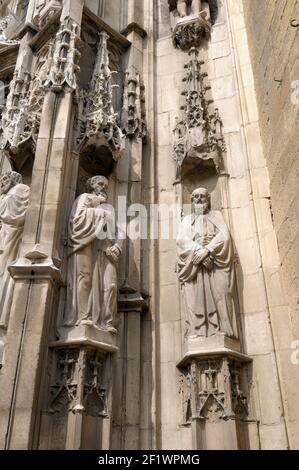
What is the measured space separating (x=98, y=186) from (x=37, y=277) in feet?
5.83

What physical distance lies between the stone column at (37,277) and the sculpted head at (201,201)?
181 cm

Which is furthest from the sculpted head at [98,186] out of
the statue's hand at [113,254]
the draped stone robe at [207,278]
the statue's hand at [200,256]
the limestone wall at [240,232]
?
the statue's hand at [200,256]

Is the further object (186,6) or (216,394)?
(186,6)

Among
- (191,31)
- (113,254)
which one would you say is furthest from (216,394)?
(191,31)

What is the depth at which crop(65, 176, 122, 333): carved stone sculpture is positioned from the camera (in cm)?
529

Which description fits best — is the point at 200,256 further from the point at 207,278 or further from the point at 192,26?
the point at 192,26

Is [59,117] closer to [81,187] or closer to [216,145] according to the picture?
[81,187]

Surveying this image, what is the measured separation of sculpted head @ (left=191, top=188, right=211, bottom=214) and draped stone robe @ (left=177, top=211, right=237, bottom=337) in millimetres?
146

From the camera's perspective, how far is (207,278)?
570 centimetres

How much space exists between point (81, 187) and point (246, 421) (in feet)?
12.3

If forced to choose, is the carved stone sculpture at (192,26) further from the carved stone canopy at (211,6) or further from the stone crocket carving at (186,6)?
the carved stone canopy at (211,6)

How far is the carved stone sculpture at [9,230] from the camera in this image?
568cm

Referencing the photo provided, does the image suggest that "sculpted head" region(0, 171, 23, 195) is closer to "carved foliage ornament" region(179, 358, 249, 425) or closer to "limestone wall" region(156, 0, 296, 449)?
"limestone wall" region(156, 0, 296, 449)

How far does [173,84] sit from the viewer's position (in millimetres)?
8188
